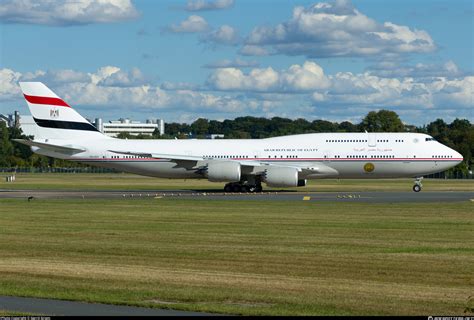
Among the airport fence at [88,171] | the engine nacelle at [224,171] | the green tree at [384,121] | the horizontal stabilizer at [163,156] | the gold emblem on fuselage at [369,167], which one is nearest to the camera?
the engine nacelle at [224,171]

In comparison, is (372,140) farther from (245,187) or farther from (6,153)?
(6,153)

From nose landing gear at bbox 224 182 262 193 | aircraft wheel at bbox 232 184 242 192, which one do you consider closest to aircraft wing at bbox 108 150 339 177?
nose landing gear at bbox 224 182 262 193

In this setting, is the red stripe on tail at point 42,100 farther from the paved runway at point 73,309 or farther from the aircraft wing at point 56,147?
the paved runway at point 73,309

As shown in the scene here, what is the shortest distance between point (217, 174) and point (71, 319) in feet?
146

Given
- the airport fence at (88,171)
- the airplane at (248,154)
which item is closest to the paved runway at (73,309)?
the airplane at (248,154)

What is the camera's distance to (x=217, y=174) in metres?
58.2

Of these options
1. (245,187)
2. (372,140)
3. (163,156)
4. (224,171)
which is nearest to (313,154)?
(372,140)

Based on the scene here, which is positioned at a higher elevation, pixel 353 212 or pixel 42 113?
pixel 42 113

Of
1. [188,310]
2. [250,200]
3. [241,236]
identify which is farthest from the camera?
[250,200]

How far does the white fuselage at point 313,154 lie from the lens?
193 feet

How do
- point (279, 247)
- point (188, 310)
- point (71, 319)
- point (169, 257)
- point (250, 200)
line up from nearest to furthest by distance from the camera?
1. point (71, 319)
2. point (188, 310)
3. point (169, 257)
4. point (279, 247)
5. point (250, 200)

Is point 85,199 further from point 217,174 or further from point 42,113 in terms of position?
point 42,113

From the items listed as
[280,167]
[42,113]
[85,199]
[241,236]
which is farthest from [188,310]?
[42,113]

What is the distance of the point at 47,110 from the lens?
63344 millimetres
